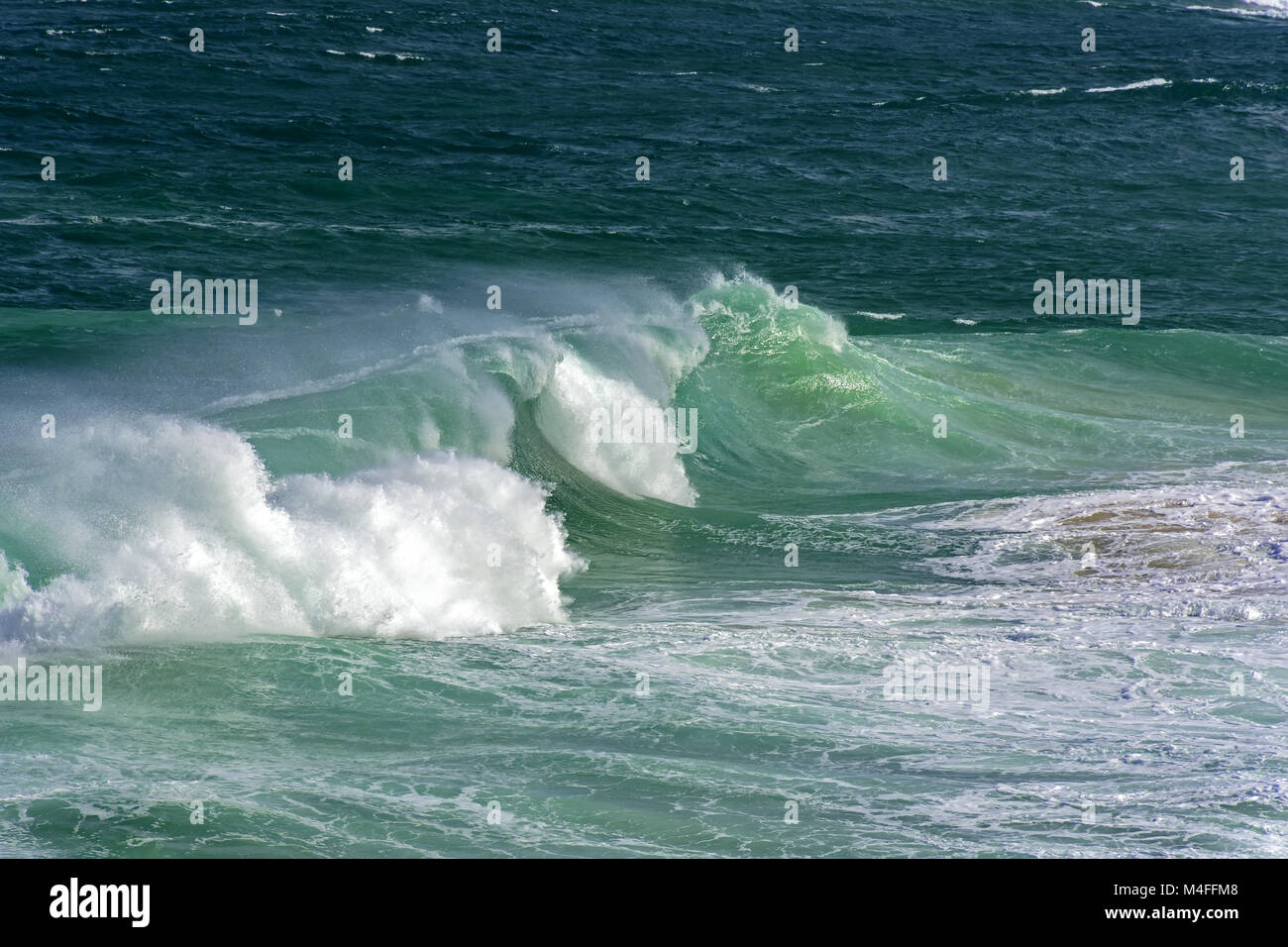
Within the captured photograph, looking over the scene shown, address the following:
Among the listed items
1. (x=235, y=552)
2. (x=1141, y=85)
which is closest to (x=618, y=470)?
(x=235, y=552)

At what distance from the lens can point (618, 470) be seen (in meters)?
14.5

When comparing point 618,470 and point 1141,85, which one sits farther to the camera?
point 1141,85

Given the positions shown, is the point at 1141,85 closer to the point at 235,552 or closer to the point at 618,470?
the point at 618,470

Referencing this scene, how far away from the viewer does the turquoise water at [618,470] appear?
7.30 m

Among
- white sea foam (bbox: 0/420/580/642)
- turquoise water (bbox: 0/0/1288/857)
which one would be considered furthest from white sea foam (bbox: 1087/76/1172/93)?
white sea foam (bbox: 0/420/580/642)

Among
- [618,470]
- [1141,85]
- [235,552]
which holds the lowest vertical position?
[235,552]

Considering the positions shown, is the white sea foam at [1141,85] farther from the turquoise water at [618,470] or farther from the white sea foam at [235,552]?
the white sea foam at [235,552]

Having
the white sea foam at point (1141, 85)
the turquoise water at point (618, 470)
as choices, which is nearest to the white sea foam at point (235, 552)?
the turquoise water at point (618, 470)

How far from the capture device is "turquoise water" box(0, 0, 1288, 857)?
287 inches

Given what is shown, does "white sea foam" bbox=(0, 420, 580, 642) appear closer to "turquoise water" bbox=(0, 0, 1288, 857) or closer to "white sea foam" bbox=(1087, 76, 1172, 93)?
"turquoise water" bbox=(0, 0, 1288, 857)

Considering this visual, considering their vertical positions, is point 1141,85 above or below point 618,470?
above

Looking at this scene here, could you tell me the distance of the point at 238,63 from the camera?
3316cm

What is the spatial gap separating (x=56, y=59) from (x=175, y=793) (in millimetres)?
28563

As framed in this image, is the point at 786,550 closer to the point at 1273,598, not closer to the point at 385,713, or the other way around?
the point at 1273,598
